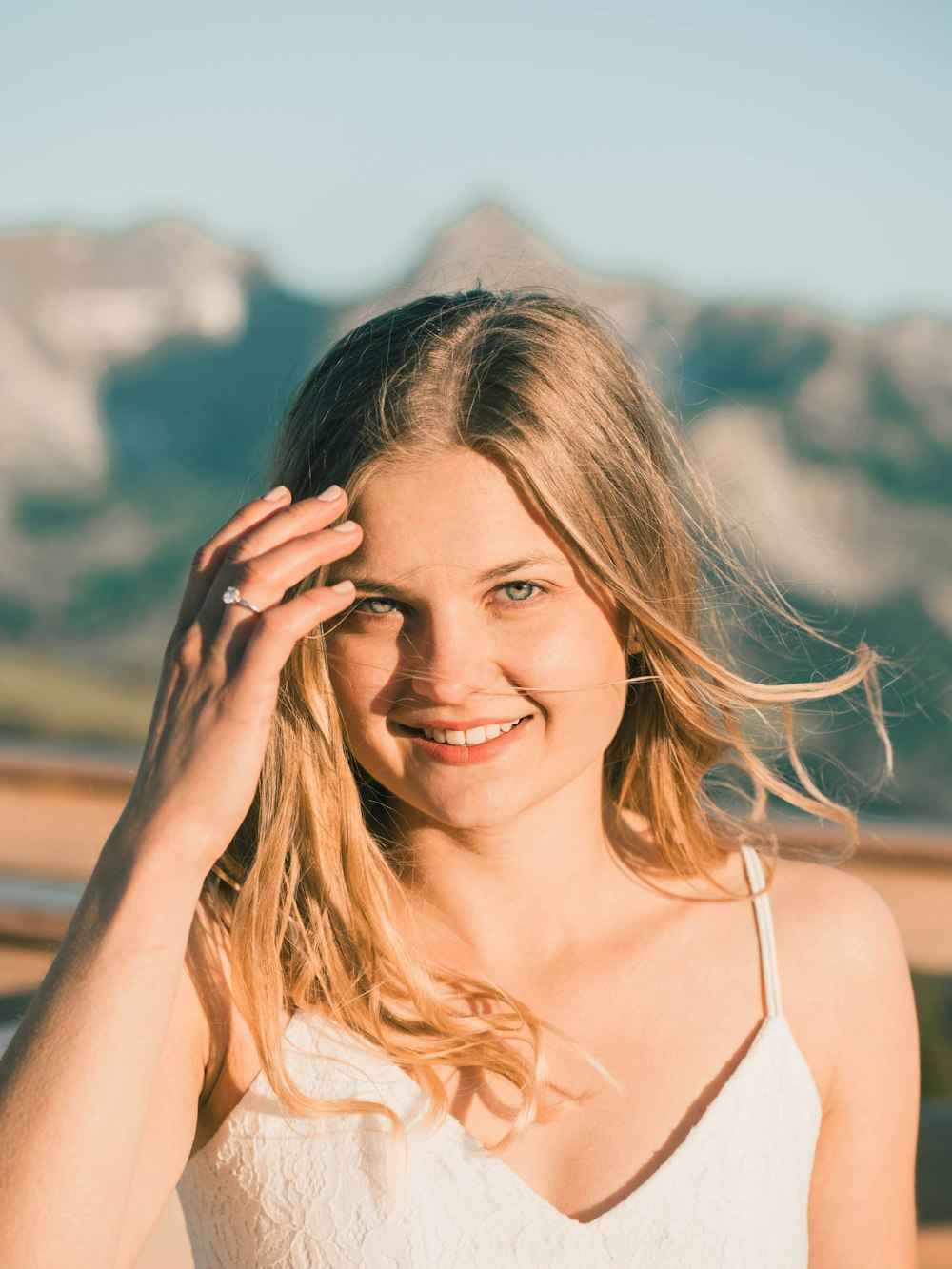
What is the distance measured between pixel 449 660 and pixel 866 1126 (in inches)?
36.7

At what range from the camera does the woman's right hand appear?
1.30 m

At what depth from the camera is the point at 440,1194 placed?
1525 mm

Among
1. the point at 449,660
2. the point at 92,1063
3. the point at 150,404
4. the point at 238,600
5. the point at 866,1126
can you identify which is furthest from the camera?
the point at 150,404

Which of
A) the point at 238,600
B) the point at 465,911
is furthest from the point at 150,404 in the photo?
the point at 238,600

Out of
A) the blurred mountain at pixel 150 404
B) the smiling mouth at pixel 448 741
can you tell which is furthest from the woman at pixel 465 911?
the blurred mountain at pixel 150 404

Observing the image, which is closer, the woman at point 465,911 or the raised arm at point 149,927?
the raised arm at point 149,927

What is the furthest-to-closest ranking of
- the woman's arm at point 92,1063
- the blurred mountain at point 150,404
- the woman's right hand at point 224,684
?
the blurred mountain at point 150,404 → the woman's right hand at point 224,684 → the woman's arm at point 92,1063

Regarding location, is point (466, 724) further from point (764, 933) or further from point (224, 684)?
point (764, 933)

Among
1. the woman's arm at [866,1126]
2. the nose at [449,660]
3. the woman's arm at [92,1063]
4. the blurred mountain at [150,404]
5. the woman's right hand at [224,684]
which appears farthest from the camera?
the blurred mountain at [150,404]

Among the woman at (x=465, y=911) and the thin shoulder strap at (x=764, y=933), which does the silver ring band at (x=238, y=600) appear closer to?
the woman at (x=465, y=911)

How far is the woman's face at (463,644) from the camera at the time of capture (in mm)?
1454

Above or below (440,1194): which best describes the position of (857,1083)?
above

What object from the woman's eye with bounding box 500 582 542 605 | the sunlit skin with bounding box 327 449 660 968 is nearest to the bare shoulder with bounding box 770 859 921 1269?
the sunlit skin with bounding box 327 449 660 968

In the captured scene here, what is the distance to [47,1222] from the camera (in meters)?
1.17
